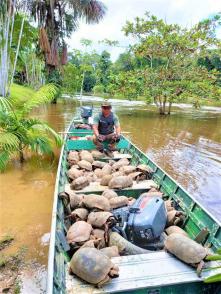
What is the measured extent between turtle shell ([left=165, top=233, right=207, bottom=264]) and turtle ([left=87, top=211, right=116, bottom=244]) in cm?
65

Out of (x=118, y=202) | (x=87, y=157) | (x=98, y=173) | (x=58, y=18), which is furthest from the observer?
(x=58, y=18)

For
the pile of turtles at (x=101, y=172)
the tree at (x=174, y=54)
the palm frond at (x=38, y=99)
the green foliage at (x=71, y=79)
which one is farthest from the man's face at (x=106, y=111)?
the green foliage at (x=71, y=79)

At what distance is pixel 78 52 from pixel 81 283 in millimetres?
30713

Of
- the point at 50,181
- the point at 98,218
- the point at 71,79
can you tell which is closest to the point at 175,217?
the point at 98,218

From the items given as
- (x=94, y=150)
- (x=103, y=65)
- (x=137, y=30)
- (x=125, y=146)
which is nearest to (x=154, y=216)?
(x=94, y=150)

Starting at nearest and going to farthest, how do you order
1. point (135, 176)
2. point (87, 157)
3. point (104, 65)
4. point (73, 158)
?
1. point (135, 176)
2. point (87, 157)
3. point (73, 158)
4. point (104, 65)

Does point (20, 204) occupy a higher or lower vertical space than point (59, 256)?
lower

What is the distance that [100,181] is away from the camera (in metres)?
4.88

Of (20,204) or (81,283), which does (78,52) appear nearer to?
(20,204)

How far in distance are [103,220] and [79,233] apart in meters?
0.32

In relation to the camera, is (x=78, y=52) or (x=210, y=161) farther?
(x=78, y=52)

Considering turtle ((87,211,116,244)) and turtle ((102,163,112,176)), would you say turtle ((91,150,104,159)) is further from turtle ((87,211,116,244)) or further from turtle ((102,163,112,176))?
turtle ((87,211,116,244))

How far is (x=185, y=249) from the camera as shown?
9.20 ft

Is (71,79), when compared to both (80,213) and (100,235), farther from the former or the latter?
(100,235)
